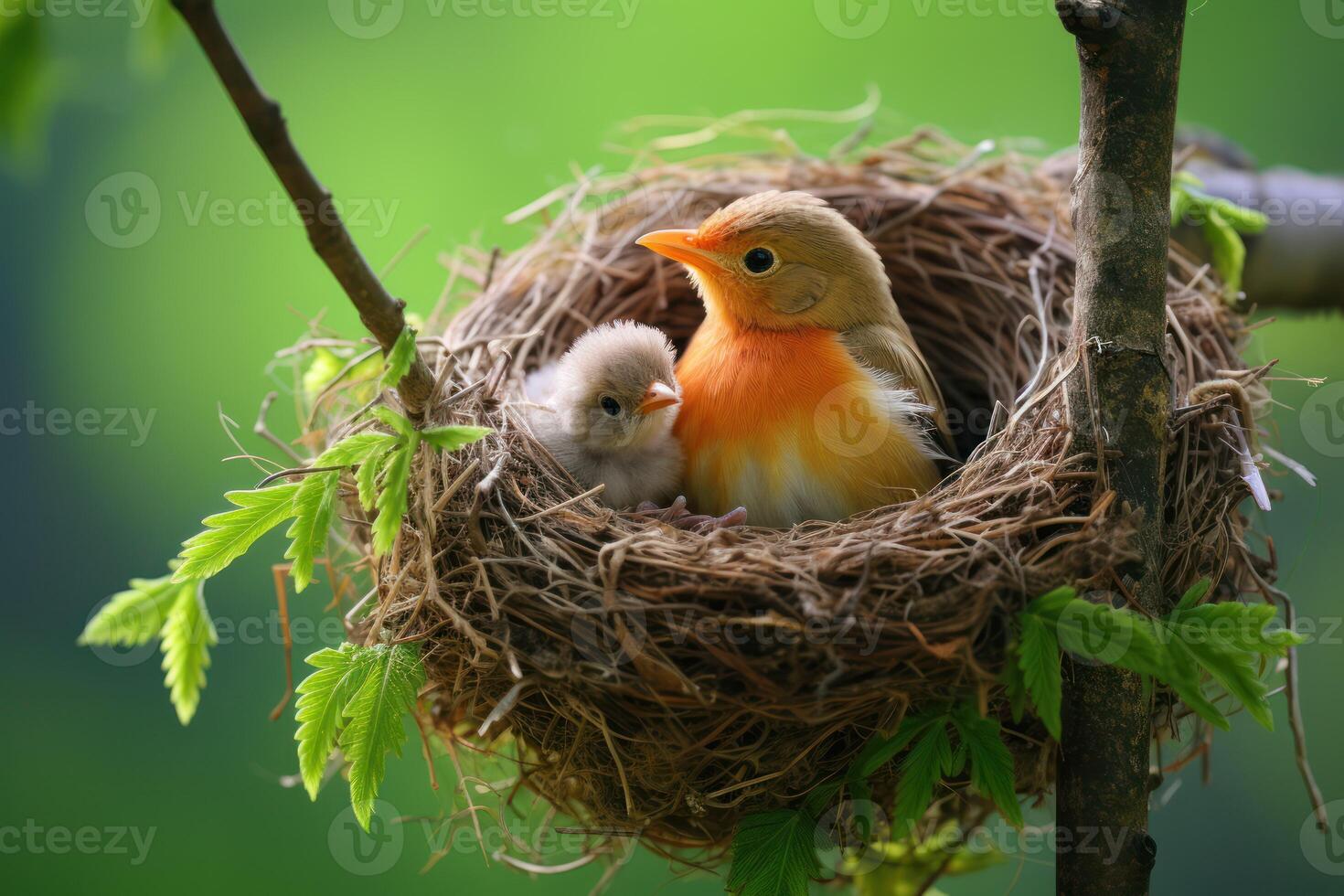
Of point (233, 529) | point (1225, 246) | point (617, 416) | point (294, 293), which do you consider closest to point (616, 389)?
point (617, 416)

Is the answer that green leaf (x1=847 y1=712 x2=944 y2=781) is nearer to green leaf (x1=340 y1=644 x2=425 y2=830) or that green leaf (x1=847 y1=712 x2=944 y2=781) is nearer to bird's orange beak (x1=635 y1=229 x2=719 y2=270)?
green leaf (x1=340 y1=644 x2=425 y2=830)

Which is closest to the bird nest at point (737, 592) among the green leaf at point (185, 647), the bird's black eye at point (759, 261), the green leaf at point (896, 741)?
the green leaf at point (896, 741)

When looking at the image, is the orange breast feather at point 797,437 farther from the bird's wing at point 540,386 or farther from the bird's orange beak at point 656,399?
the bird's wing at point 540,386

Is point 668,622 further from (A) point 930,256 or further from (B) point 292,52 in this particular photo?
(B) point 292,52

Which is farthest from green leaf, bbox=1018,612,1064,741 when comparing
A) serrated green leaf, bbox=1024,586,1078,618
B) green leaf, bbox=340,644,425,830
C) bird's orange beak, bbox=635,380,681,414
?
bird's orange beak, bbox=635,380,681,414

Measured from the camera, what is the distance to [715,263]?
2.61 metres

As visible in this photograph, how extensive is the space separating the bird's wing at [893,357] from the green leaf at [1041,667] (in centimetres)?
104

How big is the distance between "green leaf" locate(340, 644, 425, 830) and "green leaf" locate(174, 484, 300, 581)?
1.15 feet

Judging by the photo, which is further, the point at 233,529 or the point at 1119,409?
the point at 1119,409

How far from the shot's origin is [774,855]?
71.4 inches

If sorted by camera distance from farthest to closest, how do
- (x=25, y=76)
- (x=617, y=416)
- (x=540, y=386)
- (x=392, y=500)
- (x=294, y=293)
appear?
(x=294, y=293) < (x=540, y=386) < (x=617, y=416) < (x=392, y=500) < (x=25, y=76)

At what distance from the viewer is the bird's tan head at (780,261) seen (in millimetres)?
2594

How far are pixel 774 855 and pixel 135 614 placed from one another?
3.70 ft

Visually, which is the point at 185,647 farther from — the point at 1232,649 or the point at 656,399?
the point at 1232,649
